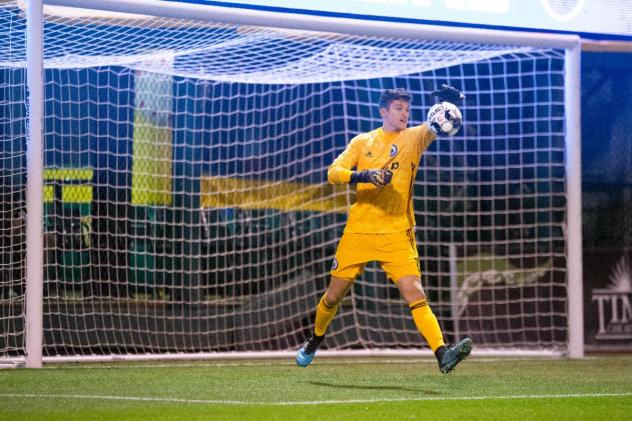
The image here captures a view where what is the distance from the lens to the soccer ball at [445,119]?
700 centimetres

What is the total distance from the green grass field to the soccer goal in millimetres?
1016

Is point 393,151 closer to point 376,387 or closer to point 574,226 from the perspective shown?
point 376,387

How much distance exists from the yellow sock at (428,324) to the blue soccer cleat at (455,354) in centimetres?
14

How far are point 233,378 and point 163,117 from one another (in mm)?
3939

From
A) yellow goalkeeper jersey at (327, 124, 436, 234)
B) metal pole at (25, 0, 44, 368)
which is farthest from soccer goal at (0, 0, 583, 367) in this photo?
yellow goalkeeper jersey at (327, 124, 436, 234)

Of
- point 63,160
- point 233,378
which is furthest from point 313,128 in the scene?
point 233,378

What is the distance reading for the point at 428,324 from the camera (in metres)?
6.94

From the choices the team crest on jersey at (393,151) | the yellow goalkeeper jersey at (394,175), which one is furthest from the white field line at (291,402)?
the team crest on jersey at (393,151)

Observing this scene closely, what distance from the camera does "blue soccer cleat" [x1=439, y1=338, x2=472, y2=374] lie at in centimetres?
656

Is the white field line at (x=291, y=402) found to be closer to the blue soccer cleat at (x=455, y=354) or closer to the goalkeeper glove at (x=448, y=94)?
the blue soccer cleat at (x=455, y=354)

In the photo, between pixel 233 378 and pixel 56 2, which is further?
pixel 56 2

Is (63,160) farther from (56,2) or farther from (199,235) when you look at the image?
(56,2)

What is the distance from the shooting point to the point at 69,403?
5707mm

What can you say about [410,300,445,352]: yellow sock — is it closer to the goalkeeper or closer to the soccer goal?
the goalkeeper
